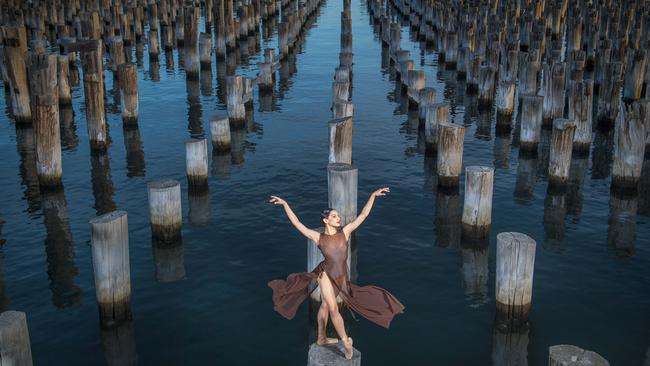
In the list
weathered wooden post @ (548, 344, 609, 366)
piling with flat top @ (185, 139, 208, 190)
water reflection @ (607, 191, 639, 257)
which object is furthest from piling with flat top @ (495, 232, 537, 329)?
piling with flat top @ (185, 139, 208, 190)

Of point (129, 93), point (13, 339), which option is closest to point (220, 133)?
point (129, 93)

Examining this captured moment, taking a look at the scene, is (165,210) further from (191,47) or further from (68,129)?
(191,47)

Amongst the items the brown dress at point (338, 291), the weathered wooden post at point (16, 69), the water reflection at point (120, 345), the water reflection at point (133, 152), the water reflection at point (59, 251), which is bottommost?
the water reflection at point (120, 345)

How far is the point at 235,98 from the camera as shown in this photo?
2127 centimetres

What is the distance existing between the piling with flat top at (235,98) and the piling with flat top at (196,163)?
16.1ft

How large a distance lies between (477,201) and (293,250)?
3.62 meters

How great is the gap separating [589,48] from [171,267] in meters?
23.5

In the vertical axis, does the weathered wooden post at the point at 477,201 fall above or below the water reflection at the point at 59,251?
above

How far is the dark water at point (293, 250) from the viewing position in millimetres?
10688

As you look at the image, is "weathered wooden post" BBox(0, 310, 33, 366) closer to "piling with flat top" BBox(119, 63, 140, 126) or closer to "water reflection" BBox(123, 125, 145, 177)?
"water reflection" BBox(123, 125, 145, 177)

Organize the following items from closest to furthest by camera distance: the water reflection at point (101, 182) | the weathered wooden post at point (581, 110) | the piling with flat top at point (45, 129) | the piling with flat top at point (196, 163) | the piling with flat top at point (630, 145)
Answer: the piling with flat top at point (630, 145) → the piling with flat top at point (45, 129) → the piling with flat top at point (196, 163) → the water reflection at point (101, 182) → the weathered wooden post at point (581, 110)

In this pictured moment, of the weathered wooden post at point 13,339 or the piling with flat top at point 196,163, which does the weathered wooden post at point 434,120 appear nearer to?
Result: the piling with flat top at point 196,163

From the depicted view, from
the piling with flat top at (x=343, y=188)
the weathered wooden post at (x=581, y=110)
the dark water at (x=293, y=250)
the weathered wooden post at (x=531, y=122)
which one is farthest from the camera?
the weathered wooden post at (x=531, y=122)

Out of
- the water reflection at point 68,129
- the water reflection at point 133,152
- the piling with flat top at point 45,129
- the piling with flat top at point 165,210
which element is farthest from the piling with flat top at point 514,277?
the water reflection at point 68,129
